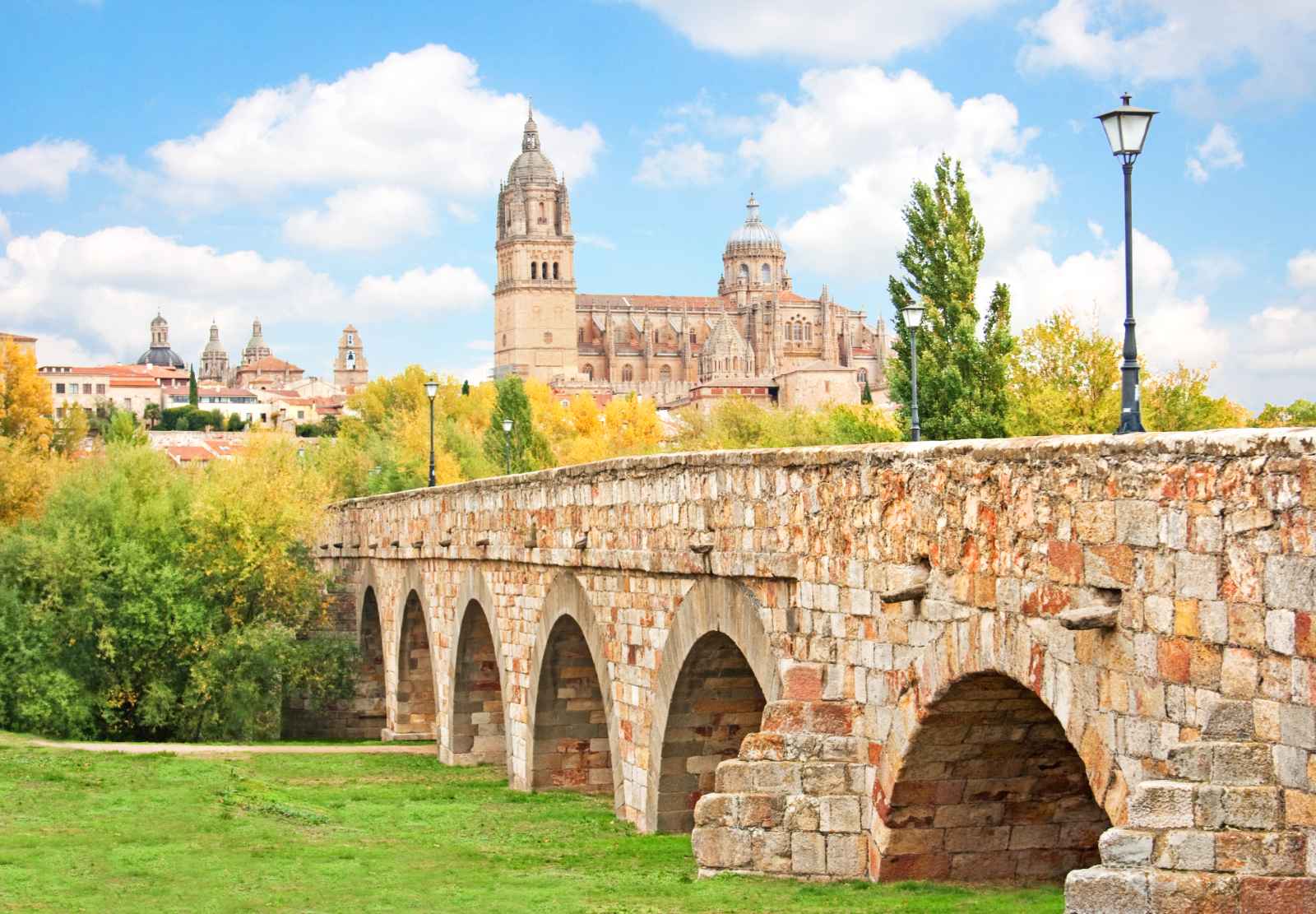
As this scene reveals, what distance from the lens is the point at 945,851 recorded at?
10.4 m

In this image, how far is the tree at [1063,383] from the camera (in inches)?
1264

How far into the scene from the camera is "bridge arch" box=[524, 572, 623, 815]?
55.3 feet

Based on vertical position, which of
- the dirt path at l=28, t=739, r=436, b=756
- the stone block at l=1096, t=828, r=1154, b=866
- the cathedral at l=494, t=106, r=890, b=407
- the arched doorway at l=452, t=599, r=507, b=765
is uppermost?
the cathedral at l=494, t=106, r=890, b=407

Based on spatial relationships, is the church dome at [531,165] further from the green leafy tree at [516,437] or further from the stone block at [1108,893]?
the stone block at [1108,893]

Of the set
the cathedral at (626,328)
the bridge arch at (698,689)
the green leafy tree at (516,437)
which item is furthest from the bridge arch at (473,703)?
the cathedral at (626,328)

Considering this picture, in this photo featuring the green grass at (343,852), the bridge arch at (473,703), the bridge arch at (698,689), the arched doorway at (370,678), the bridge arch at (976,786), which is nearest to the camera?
Result: the bridge arch at (976,786)

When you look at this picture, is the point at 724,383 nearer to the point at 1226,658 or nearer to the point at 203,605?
the point at 203,605

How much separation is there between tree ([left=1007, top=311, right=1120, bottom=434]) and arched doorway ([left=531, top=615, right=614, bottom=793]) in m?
13.7

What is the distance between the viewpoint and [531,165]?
16650 centimetres

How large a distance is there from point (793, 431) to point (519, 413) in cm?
1078

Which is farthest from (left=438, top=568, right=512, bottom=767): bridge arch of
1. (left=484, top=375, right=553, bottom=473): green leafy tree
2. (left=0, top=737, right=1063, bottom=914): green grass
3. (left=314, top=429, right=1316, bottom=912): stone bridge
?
(left=484, top=375, right=553, bottom=473): green leafy tree

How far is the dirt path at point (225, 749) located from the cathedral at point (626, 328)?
5028 inches

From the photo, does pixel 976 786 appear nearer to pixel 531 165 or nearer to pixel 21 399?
pixel 21 399

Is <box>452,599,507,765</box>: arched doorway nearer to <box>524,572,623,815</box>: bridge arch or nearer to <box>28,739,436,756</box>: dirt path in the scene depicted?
<box>28,739,436,756</box>: dirt path
